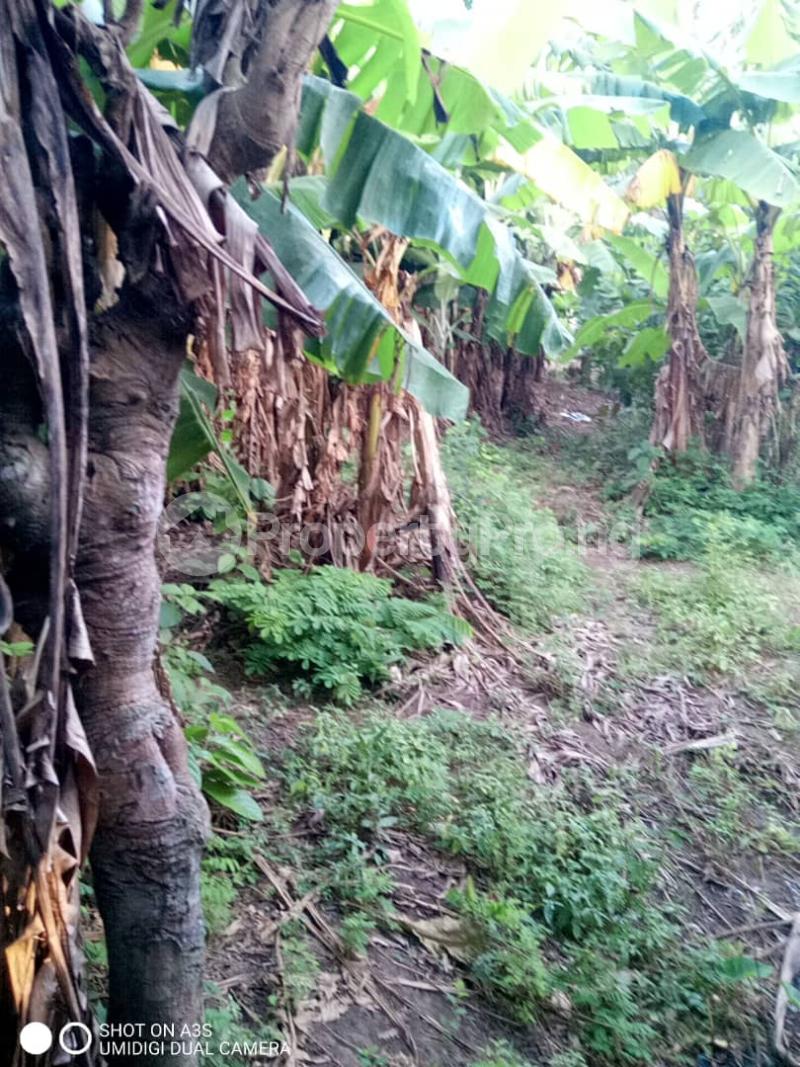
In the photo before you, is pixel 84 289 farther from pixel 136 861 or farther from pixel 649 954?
pixel 649 954

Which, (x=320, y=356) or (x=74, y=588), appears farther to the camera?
(x=320, y=356)

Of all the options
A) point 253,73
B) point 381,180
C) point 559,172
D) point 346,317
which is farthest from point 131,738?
point 559,172

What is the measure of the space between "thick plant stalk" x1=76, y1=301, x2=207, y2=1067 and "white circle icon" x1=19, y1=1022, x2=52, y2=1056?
0.28 m

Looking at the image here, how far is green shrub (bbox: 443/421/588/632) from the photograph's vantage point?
20.9 ft

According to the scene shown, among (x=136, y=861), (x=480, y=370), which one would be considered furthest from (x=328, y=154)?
(x=480, y=370)

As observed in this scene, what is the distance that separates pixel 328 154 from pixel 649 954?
10.6ft

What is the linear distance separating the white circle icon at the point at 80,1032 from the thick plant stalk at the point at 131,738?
0.19m

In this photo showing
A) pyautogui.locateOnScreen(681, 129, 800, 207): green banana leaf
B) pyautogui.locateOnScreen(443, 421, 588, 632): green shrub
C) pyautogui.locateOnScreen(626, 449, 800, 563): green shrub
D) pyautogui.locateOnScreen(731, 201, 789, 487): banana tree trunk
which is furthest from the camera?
pyautogui.locateOnScreen(731, 201, 789, 487): banana tree trunk

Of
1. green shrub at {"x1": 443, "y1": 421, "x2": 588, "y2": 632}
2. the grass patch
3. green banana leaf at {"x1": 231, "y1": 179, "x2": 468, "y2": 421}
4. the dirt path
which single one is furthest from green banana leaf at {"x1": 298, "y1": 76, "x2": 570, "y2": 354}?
green shrub at {"x1": 443, "y1": 421, "x2": 588, "y2": 632}

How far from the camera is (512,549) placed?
6.76 m

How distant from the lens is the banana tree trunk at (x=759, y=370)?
29.7 feet

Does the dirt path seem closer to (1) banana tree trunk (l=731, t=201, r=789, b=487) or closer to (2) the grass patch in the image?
(2) the grass patch

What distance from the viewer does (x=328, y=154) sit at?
3275 millimetres

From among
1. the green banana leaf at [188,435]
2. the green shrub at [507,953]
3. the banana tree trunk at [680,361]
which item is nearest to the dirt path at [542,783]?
the green shrub at [507,953]
